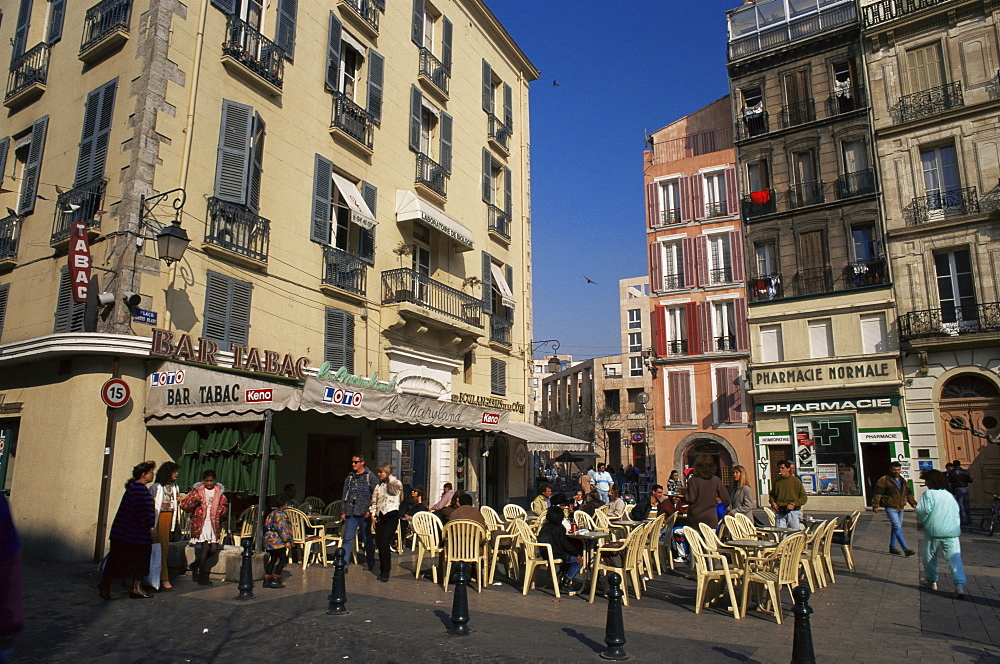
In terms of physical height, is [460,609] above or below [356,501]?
below

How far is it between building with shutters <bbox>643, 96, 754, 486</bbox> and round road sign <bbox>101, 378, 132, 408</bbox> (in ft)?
68.0

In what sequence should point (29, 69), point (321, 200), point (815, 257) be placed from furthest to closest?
point (815, 257), point (321, 200), point (29, 69)

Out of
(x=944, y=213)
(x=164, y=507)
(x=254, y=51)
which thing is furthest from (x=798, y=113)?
(x=164, y=507)

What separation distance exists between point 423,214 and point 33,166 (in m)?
8.10

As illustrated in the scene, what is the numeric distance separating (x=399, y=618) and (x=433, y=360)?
36.5ft

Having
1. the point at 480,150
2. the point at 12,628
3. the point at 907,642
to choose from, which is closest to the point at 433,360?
the point at 480,150

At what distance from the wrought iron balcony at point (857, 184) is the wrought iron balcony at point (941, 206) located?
4.94 feet

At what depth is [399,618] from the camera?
690 centimetres

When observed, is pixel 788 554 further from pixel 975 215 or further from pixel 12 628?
pixel 975 215

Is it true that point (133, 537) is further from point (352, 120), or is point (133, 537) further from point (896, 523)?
point (896, 523)

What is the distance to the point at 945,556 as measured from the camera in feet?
27.1

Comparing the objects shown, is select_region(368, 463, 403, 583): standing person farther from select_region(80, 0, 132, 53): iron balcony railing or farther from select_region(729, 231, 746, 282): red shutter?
select_region(729, 231, 746, 282): red shutter

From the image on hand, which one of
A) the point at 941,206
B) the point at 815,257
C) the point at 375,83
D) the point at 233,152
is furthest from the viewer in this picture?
the point at 815,257

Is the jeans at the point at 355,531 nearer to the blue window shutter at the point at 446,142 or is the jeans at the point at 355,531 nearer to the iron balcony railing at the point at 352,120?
the iron balcony railing at the point at 352,120
